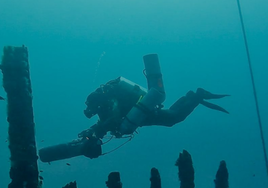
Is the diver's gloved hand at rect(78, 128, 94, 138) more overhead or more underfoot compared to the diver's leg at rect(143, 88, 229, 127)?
more underfoot

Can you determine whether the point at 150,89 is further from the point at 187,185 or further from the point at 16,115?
the point at 16,115

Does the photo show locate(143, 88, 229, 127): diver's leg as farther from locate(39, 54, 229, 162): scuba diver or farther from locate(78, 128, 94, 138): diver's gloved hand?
locate(78, 128, 94, 138): diver's gloved hand

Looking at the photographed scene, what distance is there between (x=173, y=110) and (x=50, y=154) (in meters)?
4.07

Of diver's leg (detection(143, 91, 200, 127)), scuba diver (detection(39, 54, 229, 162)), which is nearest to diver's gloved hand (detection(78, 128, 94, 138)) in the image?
scuba diver (detection(39, 54, 229, 162))

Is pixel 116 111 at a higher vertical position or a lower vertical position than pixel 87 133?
higher

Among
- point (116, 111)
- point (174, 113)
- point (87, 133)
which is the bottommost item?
point (87, 133)

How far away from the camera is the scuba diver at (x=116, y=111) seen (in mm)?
6848

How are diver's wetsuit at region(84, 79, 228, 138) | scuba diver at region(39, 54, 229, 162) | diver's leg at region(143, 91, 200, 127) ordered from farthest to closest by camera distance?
diver's leg at region(143, 91, 200, 127)
diver's wetsuit at region(84, 79, 228, 138)
scuba diver at region(39, 54, 229, 162)

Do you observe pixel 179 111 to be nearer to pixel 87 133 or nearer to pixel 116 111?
pixel 116 111

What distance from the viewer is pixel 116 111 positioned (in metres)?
7.40

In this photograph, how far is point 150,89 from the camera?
7.30 metres

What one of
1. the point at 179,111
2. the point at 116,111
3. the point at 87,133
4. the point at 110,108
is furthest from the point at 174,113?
the point at 87,133

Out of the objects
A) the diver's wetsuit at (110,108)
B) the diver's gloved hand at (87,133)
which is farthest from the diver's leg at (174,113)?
the diver's gloved hand at (87,133)

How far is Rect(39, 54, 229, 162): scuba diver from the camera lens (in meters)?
6.85
